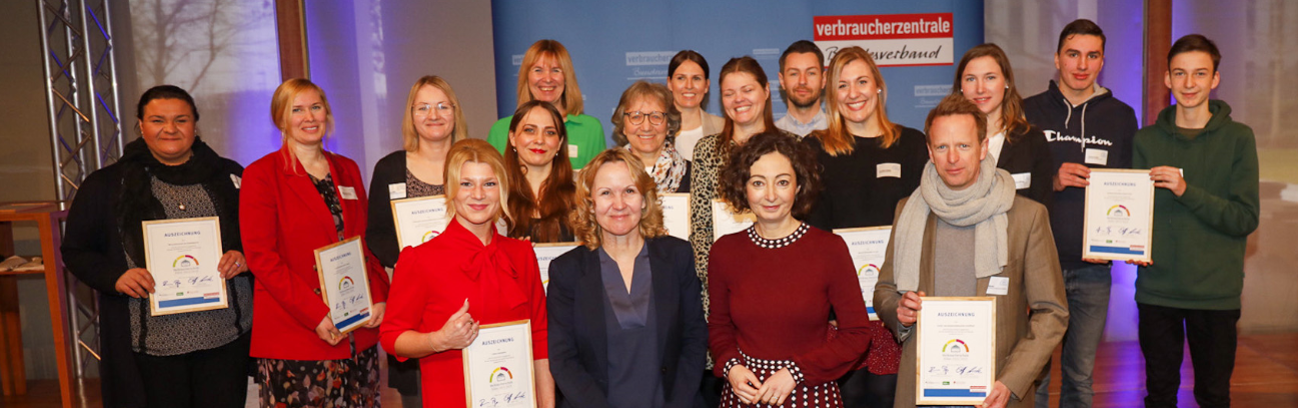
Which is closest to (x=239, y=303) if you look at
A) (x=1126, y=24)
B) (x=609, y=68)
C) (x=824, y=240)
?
(x=824, y=240)

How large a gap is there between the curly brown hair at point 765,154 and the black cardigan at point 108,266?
2.72 m

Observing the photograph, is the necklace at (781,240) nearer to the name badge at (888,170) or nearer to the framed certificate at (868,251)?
the framed certificate at (868,251)

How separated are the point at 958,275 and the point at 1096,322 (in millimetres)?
1507

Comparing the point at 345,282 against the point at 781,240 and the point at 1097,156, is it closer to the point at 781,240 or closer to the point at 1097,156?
the point at 781,240

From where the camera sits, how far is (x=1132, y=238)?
3.83m

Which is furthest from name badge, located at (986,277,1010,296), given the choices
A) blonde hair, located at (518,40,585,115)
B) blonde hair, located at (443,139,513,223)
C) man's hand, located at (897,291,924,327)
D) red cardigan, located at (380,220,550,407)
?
blonde hair, located at (518,40,585,115)

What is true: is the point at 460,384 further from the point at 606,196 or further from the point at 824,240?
the point at 824,240

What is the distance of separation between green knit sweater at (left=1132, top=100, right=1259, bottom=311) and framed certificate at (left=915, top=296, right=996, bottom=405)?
175 cm

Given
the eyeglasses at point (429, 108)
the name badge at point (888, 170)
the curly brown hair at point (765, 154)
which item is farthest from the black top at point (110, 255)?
the name badge at point (888, 170)

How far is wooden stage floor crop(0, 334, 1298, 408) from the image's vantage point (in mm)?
5312

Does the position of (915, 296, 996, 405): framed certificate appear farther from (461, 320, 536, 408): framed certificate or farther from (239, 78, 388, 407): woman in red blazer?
(239, 78, 388, 407): woman in red blazer

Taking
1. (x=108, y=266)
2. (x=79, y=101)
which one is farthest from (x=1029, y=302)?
(x=79, y=101)

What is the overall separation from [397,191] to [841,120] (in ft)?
6.63

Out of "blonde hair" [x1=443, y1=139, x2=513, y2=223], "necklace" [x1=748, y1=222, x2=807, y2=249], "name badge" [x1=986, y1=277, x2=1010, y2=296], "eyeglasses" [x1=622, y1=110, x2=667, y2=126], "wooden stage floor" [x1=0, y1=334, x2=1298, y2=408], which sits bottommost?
"wooden stage floor" [x1=0, y1=334, x2=1298, y2=408]
